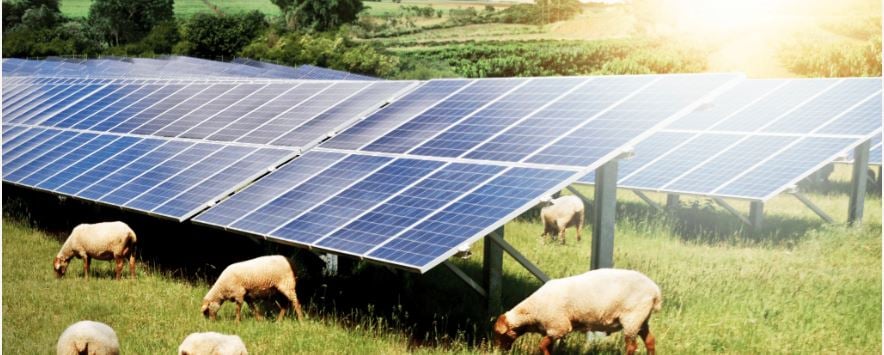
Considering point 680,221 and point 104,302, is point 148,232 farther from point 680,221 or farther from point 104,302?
point 680,221

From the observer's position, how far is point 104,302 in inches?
544

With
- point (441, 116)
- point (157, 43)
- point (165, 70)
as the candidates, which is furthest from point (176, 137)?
point (157, 43)

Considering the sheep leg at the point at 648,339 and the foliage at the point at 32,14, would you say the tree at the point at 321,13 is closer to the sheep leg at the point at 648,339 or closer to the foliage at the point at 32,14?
the foliage at the point at 32,14

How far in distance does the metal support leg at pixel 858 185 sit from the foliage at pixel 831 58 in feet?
39.1

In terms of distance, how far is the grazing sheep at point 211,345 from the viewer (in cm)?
977

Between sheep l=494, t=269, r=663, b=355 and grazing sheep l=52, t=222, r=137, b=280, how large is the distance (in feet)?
26.0

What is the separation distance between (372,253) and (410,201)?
1300mm

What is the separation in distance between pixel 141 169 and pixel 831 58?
25195mm

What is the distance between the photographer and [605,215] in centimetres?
1118

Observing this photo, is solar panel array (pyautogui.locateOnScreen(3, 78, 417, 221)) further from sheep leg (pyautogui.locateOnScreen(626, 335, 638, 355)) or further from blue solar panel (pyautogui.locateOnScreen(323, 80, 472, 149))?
sheep leg (pyautogui.locateOnScreen(626, 335, 638, 355))

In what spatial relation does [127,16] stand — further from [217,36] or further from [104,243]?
[104,243]

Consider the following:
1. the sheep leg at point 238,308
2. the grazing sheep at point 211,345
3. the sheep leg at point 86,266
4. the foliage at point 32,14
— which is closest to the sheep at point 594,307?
the grazing sheep at point 211,345

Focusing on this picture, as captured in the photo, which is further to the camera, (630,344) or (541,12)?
(541,12)

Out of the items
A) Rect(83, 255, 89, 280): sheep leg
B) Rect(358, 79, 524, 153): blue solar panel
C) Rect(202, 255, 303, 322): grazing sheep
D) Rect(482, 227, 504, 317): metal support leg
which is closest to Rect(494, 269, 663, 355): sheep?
Rect(482, 227, 504, 317): metal support leg
